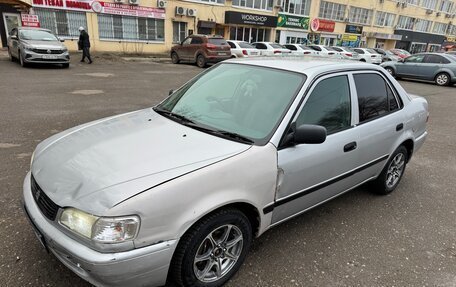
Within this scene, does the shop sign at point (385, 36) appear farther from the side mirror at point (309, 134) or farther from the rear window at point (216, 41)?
the side mirror at point (309, 134)

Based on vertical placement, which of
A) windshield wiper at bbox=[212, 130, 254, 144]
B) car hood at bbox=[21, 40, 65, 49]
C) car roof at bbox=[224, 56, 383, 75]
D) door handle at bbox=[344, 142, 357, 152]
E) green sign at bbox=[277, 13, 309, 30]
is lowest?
car hood at bbox=[21, 40, 65, 49]

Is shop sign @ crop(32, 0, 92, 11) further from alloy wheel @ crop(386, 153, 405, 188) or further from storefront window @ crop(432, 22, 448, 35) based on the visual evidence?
storefront window @ crop(432, 22, 448, 35)

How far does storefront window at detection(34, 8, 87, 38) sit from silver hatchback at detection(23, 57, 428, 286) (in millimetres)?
21596

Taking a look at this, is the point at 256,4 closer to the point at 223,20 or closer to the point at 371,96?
the point at 223,20

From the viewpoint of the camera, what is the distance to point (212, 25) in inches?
1054

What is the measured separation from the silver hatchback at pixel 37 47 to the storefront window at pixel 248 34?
17.9 m

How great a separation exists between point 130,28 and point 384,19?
35.5m

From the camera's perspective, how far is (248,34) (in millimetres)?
29828

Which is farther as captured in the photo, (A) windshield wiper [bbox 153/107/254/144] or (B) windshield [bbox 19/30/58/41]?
(B) windshield [bbox 19/30/58/41]

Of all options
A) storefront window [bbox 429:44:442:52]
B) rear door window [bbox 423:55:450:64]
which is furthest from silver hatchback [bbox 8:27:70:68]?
storefront window [bbox 429:44:442:52]

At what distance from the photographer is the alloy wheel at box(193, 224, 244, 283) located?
2.27 m

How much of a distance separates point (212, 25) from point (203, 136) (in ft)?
86.0

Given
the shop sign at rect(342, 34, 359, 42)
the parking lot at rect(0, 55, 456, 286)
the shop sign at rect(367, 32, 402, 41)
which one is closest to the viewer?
the parking lot at rect(0, 55, 456, 286)

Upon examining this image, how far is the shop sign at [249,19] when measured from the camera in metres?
27.2
